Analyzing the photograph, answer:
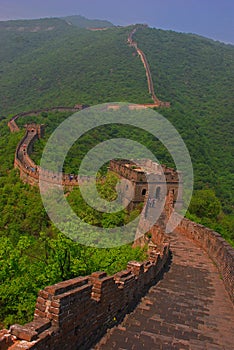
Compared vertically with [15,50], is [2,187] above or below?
below

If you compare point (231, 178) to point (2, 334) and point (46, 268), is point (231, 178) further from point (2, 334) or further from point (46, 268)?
point (2, 334)

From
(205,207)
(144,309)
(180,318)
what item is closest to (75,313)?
(144,309)

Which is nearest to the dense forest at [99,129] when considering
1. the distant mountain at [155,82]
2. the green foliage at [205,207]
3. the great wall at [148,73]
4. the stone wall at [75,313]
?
the green foliage at [205,207]

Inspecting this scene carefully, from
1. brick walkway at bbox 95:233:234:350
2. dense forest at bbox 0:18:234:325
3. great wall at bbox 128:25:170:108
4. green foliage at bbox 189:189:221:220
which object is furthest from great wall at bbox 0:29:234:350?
great wall at bbox 128:25:170:108

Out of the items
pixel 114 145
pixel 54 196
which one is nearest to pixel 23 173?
pixel 54 196

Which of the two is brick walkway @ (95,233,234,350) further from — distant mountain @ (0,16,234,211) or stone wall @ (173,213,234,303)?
distant mountain @ (0,16,234,211)

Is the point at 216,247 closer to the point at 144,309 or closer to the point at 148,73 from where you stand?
the point at 144,309
